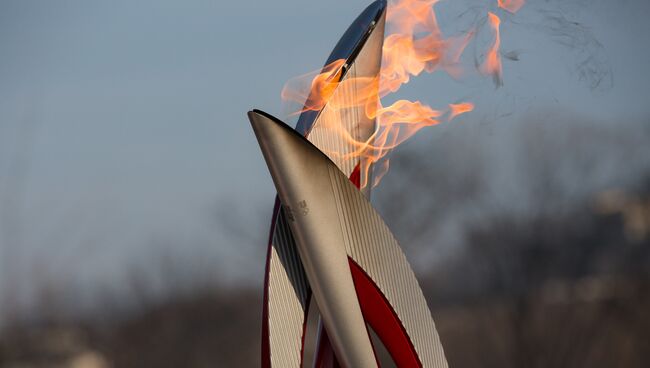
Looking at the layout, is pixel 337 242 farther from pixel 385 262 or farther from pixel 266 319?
pixel 266 319

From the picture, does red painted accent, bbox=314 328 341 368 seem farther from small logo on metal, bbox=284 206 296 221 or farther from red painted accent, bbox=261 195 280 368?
small logo on metal, bbox=284 206 296 221

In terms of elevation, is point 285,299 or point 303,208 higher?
point 303,208

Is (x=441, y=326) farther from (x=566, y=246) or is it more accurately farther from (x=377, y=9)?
(x=377, y=9)

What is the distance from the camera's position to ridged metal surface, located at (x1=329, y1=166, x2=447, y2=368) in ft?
25.5

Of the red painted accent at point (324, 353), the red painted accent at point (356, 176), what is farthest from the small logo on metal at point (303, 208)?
the red painted accent at point (324, 353)

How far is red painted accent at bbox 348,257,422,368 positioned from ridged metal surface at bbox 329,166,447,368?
38 millimetres

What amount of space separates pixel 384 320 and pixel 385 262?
465 mm

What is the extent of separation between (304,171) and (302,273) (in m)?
1.00

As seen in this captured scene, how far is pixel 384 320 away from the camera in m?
8.06

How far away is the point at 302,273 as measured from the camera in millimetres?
8141

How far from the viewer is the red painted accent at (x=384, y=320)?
Result: 794cm

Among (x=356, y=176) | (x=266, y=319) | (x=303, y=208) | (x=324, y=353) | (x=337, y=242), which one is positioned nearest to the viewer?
(x=303, y=208)

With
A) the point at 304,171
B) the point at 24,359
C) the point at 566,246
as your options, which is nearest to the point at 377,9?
the point at 304,171

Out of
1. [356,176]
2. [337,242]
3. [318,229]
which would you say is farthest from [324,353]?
[356,176]
